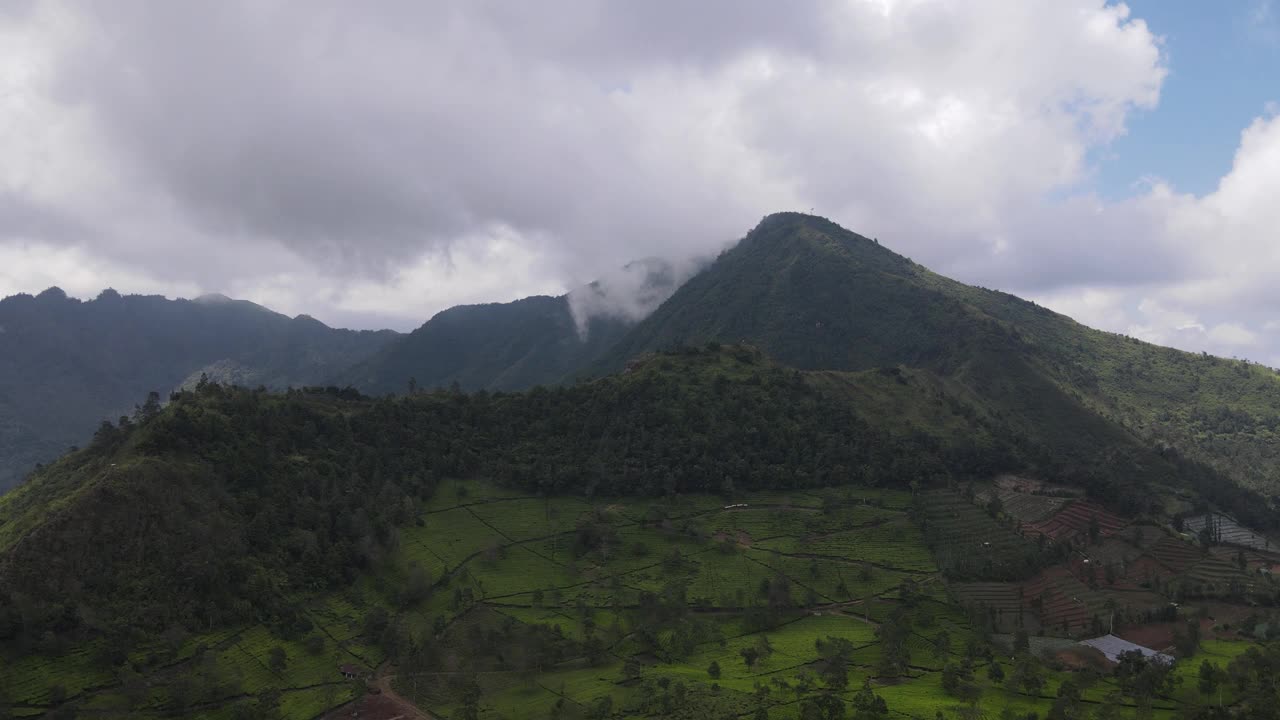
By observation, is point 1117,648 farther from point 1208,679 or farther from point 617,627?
point 617,627

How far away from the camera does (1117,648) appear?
62875 millimetres

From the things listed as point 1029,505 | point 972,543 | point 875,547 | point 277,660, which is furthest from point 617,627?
point 1029,505

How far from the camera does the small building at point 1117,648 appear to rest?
60.6m

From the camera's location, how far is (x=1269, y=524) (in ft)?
382

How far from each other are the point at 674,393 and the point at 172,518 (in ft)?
235

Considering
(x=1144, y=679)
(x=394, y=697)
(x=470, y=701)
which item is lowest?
(x=394, y=697)

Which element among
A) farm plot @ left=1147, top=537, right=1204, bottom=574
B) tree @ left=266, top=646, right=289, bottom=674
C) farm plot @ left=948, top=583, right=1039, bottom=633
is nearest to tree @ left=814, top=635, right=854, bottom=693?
farm plot @ left=948, top=583, right=1039, bottom=633

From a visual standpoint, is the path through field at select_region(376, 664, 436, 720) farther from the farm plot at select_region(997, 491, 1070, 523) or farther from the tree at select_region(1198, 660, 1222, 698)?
the farm plot at select_region(997, 491, 1070, 523)

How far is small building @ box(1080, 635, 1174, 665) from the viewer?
199ft

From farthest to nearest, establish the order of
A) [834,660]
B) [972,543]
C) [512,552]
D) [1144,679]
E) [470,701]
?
[512,552], [972,543], [834,660], [470,701], [1144,679]

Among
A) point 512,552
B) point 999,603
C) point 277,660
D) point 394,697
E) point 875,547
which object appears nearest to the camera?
point 277,660

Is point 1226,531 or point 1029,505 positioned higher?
point 1029,505

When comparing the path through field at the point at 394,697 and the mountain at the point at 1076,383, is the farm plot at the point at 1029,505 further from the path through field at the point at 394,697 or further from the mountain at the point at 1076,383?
the path through field at the point at 394,697

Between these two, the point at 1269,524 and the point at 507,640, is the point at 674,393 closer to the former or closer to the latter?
the point at 507,640
